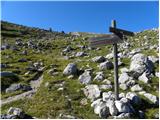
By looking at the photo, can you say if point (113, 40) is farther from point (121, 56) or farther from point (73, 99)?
point (121, 56)

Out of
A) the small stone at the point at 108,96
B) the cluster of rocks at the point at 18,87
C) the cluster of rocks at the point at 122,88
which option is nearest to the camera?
the cluster of rocks at the point at 122,88

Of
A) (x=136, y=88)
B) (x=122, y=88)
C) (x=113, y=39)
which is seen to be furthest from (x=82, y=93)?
(x=113, y=39)

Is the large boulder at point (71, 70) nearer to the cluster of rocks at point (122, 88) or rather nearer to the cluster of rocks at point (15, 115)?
the cluster of rocks at point (122, 88)

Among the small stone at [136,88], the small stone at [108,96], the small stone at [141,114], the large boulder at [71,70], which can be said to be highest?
the large boulder at [71,70]

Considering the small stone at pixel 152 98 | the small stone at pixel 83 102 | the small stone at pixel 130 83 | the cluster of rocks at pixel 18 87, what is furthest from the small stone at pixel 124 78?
the cluster of rocks at pixel 18 87

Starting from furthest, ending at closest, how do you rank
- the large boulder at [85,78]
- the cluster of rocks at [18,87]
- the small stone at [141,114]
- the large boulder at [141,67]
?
the cluster of rocks at [18,87] → the large boulder at [141,67] → the large boulder at [85,78] → the small stone at [141,114]

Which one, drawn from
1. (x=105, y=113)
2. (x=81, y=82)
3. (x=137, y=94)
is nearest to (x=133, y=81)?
(x=137, y=94)

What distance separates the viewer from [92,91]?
2883 cm

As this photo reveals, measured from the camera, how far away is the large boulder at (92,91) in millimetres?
27919

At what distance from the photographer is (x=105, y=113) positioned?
77.8 ft

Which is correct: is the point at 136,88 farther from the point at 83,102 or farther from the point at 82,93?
the point at 83,102

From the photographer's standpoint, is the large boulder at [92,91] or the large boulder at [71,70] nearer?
the large boulder at [92,91]

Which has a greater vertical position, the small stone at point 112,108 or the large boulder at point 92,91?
the large boulder at point 92,91

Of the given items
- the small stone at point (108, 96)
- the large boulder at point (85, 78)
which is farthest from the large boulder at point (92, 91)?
the large boulder at point (85, 78)
